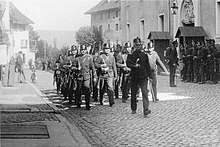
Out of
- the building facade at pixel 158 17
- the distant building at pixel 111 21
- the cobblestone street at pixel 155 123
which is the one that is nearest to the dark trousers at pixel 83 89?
the cobblestone street at pixel 155 123

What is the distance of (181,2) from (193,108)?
20.3 meters

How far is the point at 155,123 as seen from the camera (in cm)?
1112

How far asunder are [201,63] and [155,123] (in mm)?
12428

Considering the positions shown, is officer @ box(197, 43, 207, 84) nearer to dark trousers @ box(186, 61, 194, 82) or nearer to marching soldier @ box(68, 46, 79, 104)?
dark trousers @ box(186, 61, 194, 82)

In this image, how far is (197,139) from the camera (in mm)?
8852

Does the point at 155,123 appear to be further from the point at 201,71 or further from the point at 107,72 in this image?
the point at 201,71

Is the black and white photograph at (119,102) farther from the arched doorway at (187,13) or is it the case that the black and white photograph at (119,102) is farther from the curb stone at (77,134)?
the arched doorway at (187,13)

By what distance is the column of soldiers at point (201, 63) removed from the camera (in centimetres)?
2245

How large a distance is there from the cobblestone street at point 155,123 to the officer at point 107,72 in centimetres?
50

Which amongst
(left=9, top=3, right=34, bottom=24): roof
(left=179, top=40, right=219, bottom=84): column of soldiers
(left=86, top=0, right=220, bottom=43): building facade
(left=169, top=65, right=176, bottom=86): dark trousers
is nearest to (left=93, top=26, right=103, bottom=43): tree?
(left=86, top=0, right=220, bottom=43): building facade

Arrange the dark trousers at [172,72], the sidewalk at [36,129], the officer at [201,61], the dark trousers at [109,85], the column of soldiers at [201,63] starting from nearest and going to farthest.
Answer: the sidewalk at [36,129] → the dark trousers at [109,85] → the dark trousers at [172,72] → the column of soldiers at [201,63] → the officer at [201,61]

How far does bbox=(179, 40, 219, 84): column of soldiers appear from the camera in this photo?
22.5m

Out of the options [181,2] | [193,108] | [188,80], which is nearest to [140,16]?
[181,2]

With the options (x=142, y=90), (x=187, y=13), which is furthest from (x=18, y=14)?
(x=142, y=90)
